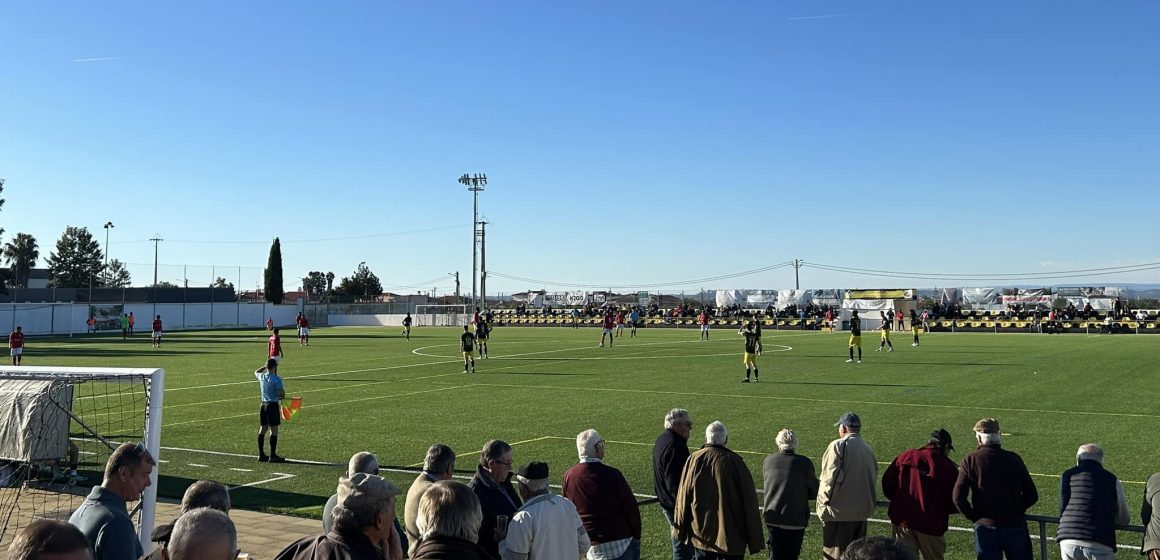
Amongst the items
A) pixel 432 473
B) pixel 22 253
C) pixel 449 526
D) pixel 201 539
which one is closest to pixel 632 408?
pixel 432 473

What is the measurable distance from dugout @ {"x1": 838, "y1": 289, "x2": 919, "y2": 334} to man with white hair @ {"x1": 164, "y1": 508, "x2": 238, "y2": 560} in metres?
67.6

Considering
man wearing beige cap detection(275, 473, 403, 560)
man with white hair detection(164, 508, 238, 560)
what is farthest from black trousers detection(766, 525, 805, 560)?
man with white hair detection(164, 508, 238, 560)

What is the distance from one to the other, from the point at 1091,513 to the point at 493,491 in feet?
15.0

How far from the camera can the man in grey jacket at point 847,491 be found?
26.1 feet

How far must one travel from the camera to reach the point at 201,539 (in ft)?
12.2

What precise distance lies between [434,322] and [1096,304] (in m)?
58.4

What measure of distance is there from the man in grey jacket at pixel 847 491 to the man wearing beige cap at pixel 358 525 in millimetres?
4798

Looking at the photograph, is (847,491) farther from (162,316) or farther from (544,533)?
(162,316)

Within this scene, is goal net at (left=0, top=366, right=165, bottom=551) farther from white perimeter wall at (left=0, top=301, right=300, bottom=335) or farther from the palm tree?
the palm tree

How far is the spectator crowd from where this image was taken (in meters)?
4.54

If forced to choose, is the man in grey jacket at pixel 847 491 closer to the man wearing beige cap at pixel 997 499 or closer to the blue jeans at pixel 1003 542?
the man wearing beige cap at pixel 997 499

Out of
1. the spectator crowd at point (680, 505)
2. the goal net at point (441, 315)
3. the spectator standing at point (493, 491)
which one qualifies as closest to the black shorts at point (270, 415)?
the spectator crowd at point (680, 505)

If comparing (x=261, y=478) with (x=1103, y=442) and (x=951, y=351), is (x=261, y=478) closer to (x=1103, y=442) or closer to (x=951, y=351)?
(x=1103, y=442)

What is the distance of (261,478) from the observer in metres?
13.0
